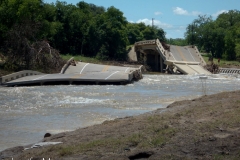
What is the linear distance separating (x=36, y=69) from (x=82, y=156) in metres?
36.4

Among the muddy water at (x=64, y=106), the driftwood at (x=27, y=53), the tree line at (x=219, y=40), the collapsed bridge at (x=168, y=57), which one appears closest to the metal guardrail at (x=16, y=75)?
the driftwood at (x=27, y=53)

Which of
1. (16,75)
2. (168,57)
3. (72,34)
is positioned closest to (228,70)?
(168,57)

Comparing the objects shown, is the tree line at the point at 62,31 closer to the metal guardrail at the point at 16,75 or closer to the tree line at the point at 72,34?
the tree line at the point at 72,34

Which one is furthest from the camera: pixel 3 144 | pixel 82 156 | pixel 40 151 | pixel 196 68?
pixel 196 68

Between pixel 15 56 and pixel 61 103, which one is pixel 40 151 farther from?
pixel 15 56

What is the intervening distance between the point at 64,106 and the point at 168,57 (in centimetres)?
3943

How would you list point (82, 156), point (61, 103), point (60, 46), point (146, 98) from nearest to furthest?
point (82, 156) < point (61, 103) < point (146, 98) < point (60, 46)

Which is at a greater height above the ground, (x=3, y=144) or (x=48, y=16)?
(x=48, y=16)

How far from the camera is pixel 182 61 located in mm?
60969

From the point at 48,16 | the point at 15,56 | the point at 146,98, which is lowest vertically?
the point at 146,98

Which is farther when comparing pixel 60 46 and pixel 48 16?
pixel 60 46

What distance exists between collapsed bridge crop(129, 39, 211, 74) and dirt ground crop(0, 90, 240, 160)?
4428 centimetres

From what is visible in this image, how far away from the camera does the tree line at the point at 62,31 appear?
145 feet

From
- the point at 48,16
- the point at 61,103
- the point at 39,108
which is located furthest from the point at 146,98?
the point at 48,16
